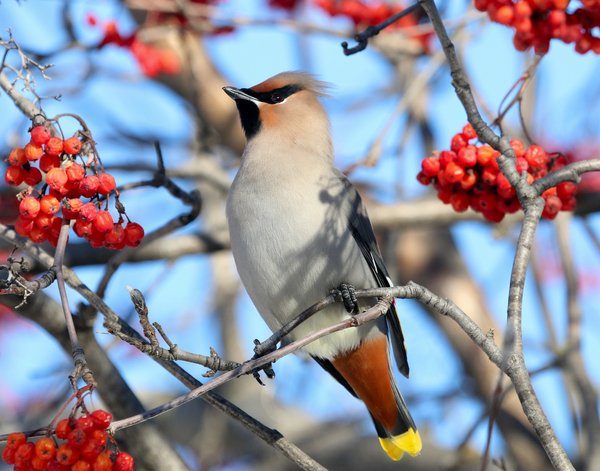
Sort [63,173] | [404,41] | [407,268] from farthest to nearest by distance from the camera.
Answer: [407,268], [404,41], [63,173]

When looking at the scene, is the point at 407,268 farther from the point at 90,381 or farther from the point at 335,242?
the point at 90,381

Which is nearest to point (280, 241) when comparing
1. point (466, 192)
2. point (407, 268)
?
point (466, 192)

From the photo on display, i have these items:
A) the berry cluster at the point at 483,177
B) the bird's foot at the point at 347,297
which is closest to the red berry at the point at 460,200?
the berry cluster at the point at 483,177

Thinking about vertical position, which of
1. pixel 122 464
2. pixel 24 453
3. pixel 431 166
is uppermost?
pixel 431 166

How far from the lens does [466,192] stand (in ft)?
9.60

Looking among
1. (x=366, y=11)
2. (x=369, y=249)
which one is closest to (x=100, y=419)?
(x=369, y=249)

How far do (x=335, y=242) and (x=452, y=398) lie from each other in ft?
5.62

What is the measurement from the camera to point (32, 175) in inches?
93.7

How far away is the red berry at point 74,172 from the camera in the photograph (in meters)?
2.26

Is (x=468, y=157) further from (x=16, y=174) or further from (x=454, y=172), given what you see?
(x=16, y=174)

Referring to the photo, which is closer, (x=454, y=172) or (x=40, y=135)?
(x=40, y=135)

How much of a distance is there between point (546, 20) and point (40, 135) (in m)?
1.45

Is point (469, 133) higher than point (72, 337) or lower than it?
higher

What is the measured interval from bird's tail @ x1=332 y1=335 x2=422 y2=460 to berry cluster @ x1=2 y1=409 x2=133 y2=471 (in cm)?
167
